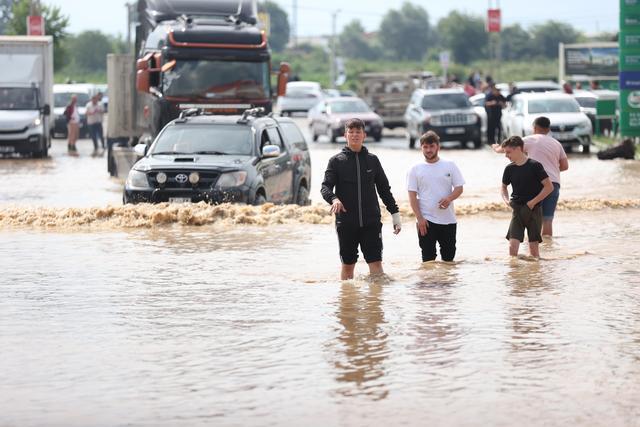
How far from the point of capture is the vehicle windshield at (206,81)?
86.9 ft

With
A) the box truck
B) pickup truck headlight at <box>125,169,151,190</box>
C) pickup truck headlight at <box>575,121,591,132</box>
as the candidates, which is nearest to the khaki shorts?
pickup truck headlight at <box>125,169,151,190</box>

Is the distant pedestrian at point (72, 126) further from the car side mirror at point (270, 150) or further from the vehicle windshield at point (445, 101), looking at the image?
the car side mirror at point (270, 150)

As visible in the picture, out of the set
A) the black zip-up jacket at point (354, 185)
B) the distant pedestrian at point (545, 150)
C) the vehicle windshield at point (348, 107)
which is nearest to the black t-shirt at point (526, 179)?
the distant pedestrian at point (545, 150)

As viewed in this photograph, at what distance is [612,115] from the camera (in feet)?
135

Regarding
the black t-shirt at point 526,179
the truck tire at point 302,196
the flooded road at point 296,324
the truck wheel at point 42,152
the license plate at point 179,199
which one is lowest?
the flooded road at point 296,324

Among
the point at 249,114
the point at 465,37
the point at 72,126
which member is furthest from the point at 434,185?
the point at 465,37

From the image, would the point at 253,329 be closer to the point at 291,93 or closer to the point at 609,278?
the point at 609,278

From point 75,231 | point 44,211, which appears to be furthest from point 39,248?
point 44,211

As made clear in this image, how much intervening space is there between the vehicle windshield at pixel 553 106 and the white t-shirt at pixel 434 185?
23.7 meters

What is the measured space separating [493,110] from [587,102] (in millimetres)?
4089

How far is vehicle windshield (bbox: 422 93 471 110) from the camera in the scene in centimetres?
4162

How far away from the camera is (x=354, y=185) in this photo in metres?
12.5

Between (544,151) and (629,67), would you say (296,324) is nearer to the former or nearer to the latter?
(544,151)

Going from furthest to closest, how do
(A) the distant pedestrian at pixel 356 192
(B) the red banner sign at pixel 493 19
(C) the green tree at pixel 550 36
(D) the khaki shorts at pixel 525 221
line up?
(C) the green tree at pixel 550 36 < (B) the red banner sign at pixel 493 19 < (D) the khaki shorts at pixel 525 221 < (A) the distant pedestrian at pixel 356 192
